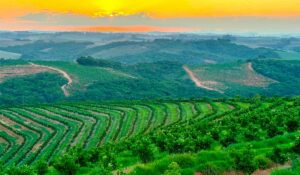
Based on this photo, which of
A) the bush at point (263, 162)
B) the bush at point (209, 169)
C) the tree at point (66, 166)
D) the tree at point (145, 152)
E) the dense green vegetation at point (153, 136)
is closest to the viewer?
the bush at point (209, 169)

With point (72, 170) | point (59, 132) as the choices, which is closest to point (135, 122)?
point (59, 132)

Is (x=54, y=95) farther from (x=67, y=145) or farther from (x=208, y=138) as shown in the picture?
(x=208, y=138)

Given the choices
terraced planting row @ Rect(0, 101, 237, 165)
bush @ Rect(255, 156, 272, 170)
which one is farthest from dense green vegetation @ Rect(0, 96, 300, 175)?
terraced planting row @ Rect(0, 101, 237, 165)

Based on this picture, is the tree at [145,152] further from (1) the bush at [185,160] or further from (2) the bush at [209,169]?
(2) the bush at [209,169]

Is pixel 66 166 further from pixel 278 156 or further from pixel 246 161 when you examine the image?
pixel 278 156

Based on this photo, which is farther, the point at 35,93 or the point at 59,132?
the point at 35,93

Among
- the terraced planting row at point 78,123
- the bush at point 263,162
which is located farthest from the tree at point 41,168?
the terraced planting row at point 78,123

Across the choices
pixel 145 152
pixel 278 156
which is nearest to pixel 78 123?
pixel 145 152
